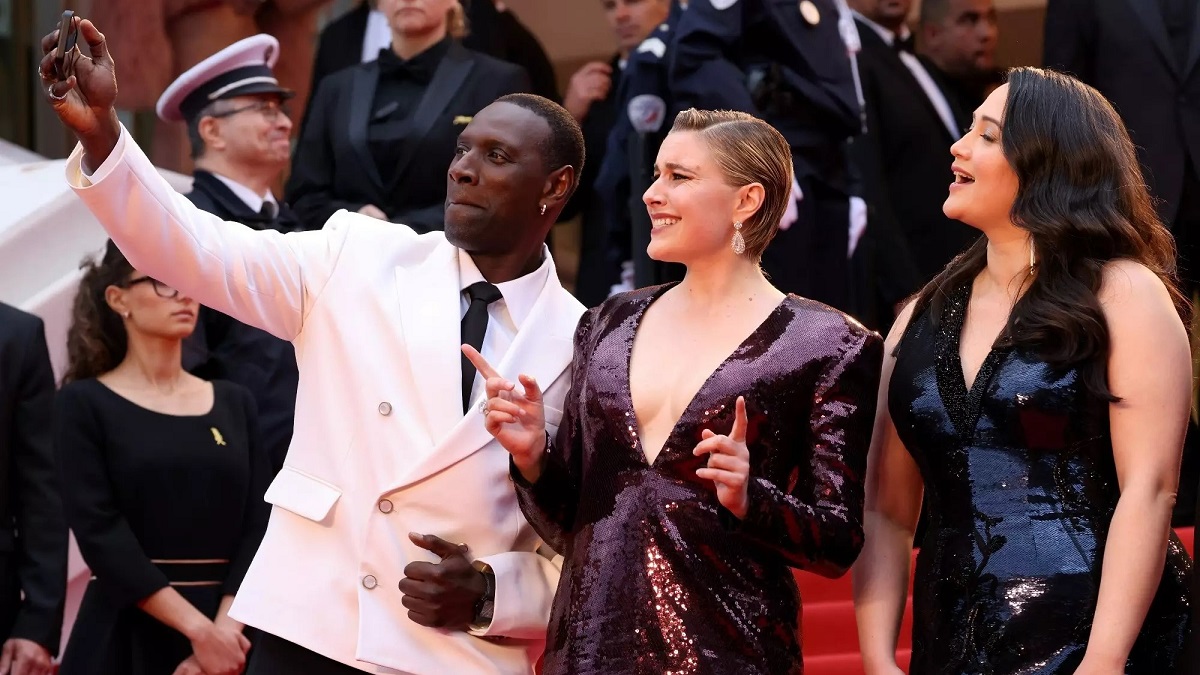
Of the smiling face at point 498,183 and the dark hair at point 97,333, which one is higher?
the smiling face at point 498,183

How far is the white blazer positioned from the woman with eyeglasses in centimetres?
139

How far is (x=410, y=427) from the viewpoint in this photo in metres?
2.76

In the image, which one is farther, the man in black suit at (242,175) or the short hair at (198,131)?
the short hair at (198,131)

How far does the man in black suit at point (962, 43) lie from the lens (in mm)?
6938

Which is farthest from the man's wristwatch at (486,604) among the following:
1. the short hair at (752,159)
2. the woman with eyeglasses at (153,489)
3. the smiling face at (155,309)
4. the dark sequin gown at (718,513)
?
the smiling face at (155,309)

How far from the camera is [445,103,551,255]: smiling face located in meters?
2.95

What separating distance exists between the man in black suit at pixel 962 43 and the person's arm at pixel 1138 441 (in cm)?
431

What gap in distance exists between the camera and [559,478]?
2.72 m

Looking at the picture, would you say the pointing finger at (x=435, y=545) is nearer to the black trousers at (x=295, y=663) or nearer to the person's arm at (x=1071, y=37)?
the black trousers at (x=295, y=663)

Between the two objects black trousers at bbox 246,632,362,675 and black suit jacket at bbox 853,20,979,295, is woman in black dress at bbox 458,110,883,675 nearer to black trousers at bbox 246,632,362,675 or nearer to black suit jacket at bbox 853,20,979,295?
black trousers at bbox 246,632,362,675

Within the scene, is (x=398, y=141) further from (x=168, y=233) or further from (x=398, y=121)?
(x=168, y=233)

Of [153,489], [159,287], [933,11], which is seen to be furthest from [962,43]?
[153,489]

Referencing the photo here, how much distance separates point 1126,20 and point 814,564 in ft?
11.2

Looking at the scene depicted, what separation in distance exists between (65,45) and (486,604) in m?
1.11
